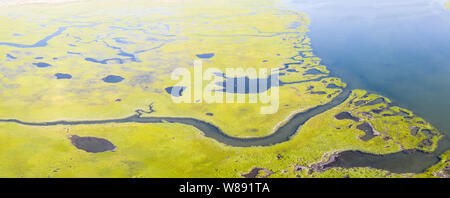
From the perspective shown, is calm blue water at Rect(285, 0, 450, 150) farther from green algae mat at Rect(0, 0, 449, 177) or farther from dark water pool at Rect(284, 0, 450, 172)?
green algae mat at Rect(0, 0, 449, 177)

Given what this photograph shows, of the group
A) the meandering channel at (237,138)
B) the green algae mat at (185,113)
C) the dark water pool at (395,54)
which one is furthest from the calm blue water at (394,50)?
the meandering channel at (237,138)

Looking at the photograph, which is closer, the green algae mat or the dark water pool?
the green algae mat
